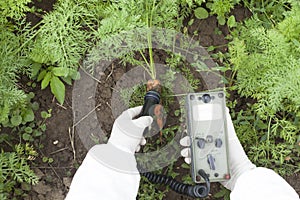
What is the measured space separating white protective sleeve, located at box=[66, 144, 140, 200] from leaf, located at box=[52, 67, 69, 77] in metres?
0.47

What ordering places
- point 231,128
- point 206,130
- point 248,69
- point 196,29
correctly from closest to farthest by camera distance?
point 206,130 → point 231,128 → point 248,69 → point 196,29

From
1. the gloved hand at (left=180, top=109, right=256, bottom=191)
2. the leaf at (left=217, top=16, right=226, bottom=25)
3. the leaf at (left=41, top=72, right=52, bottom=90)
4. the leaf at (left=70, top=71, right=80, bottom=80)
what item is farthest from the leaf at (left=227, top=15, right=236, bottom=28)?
the leaf at (left=41, top=72, right=52, bottom=90)

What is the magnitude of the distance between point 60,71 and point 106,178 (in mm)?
713

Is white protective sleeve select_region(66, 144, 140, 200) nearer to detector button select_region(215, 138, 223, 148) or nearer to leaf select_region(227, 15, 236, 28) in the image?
detector button select_region(215, 138, 223, 148)

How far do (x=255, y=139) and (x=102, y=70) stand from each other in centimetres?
89

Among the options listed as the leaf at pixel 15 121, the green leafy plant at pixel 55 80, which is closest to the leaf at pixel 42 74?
the green leafy plant at pixel 55 80

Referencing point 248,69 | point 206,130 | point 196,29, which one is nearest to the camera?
→ point 206,130

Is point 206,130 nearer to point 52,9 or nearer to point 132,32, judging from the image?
point 132,32

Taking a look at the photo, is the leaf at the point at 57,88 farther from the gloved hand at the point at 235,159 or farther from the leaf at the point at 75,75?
the gloved hand at the point at 235,159

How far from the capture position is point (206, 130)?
6.78ft

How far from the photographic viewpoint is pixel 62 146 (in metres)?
2.52

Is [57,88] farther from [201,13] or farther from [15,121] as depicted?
[201,13]

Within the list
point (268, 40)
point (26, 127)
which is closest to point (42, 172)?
point (26, 127)

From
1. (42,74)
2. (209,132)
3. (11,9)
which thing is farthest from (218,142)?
(11,9)
